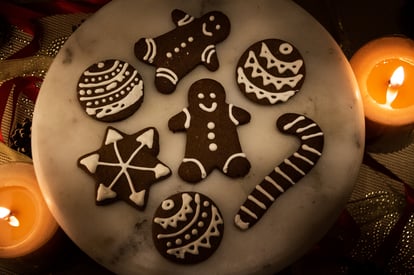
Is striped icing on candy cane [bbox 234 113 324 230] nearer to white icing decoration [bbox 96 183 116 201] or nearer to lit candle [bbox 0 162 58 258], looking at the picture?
white icing decoration [bbox 96 183 116 201]

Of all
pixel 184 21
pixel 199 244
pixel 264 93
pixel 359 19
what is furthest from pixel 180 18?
pixel 359 19

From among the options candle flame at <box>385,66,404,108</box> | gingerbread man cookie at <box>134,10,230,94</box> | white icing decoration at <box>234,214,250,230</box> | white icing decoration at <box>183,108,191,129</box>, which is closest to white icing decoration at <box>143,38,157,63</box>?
gingerbread man cookie at <box>134,10,230,94</box>

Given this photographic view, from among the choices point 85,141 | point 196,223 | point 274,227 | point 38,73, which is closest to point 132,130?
point 85,141

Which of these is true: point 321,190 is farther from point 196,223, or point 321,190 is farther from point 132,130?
point 132,130

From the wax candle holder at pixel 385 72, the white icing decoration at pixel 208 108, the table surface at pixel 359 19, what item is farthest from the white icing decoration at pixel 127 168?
the table surface at pixel 359 19

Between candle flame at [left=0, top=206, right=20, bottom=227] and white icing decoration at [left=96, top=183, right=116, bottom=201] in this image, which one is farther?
candle flame at [left=0, top=206, right=20, bottom=227]

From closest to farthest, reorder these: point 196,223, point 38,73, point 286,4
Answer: point 196,223
point 286,4
point 38,73
